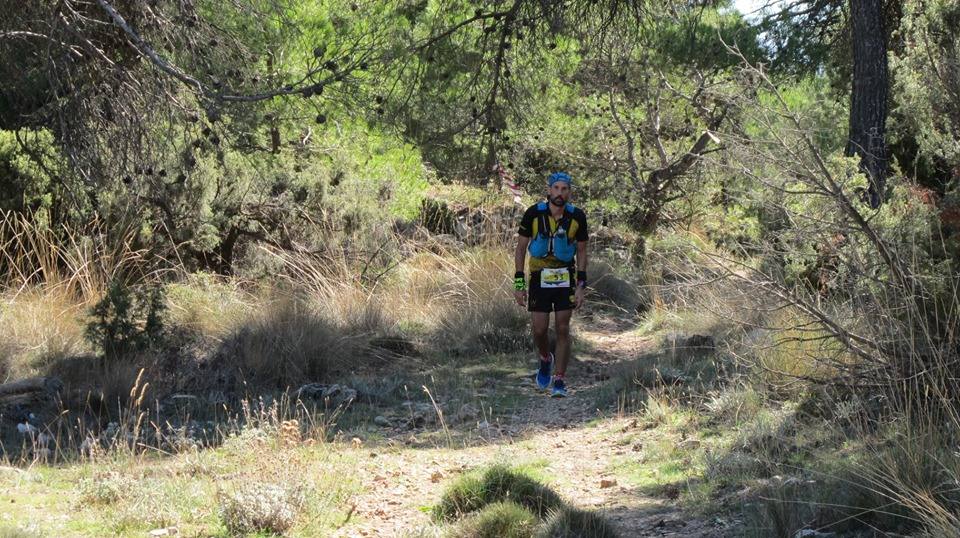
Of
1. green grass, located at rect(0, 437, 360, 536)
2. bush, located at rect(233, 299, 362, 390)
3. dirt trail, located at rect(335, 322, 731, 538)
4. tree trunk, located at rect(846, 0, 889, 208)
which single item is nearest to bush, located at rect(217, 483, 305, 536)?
green grass, located at rect(0, 437, 360, 536)

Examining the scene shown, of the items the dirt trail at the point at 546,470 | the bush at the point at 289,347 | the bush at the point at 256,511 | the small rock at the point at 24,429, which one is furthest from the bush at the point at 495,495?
the bush at the point at 289,347

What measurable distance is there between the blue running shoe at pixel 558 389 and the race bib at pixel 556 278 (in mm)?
793

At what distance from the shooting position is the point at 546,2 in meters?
9.95

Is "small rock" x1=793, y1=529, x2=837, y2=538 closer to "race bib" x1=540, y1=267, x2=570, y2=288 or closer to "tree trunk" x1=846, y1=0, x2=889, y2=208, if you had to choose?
"race bib" x1=540, y1=267, x2=570, y2=288

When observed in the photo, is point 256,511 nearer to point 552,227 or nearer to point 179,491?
point 179,491

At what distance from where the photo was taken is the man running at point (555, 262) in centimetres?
893

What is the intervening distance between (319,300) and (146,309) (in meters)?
1.80

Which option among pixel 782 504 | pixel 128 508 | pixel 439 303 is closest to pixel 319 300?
pixel 439 303

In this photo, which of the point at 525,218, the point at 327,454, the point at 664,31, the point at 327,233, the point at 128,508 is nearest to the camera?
the point at 128,508

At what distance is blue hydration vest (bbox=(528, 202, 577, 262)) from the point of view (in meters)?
8.93

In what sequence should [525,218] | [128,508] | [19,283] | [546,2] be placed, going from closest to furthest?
[128,508], [525,218], [546,2], [19,283]

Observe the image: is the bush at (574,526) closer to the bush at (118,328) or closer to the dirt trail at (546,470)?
the dirt trail at (546,470)

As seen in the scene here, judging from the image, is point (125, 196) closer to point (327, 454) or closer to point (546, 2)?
point (546, 2)

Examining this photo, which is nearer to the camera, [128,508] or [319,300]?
[128,508]
